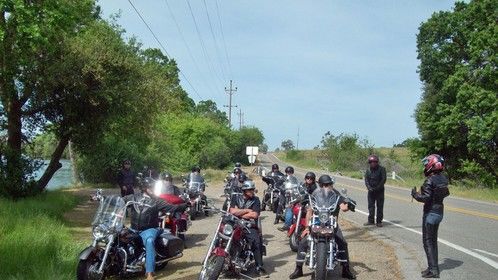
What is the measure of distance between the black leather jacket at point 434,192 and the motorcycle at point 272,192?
303 inches

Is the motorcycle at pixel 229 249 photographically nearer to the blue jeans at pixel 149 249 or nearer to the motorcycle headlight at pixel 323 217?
the blue jeans at pixel 149 249

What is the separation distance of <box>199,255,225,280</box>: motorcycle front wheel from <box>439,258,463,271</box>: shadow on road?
405 centimetres

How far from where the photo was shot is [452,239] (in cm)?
1210

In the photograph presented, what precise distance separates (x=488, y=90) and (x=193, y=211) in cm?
2736

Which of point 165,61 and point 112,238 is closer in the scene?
point 112,238

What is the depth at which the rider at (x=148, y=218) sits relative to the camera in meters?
8.25

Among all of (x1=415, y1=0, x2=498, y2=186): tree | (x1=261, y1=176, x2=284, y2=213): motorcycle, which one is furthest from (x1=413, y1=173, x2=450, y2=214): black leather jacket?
(x1=415, y1=0, x2=498, y2=186): tree

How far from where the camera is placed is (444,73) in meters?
40.4

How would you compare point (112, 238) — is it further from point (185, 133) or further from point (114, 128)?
point (185, 133)

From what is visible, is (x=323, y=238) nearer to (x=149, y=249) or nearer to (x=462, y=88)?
(x=149, y=249)

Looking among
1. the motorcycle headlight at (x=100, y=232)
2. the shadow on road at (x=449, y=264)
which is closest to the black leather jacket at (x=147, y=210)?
the motorcycle headlight at (x=100, y=232)

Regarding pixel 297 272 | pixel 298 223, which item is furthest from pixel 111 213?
pixel 298 223

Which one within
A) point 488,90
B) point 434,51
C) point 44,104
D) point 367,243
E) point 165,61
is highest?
point 165,61

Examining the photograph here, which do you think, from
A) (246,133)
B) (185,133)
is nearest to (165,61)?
(246,133)
